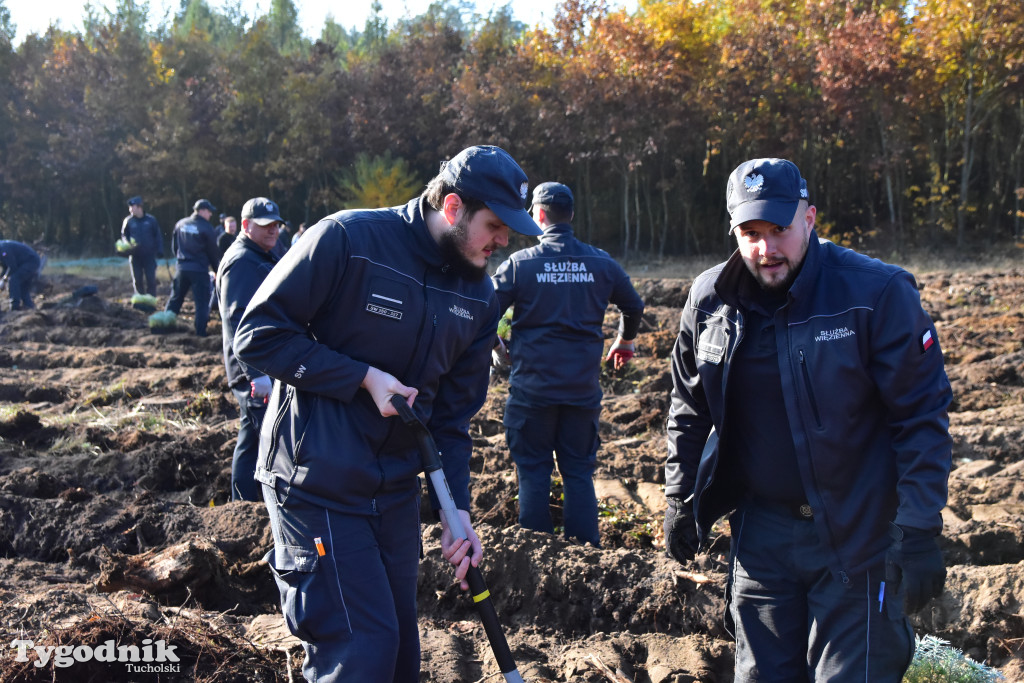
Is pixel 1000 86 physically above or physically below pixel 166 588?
above

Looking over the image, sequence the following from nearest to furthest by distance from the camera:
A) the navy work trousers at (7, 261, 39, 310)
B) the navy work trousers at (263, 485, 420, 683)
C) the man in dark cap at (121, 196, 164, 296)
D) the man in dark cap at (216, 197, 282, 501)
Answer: the navy work trousers at (263, 485, 420, 683)
the man in dark cap at (216, 197, 282, 501)
the navy work trousers at (7, 261, 39, 310)
the man in dark cap at (121, 196, 164, 296)

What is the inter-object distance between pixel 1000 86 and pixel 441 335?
2228 cm

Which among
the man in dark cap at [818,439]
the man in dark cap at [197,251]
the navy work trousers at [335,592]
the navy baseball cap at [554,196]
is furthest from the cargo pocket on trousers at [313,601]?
the man in dark cap at [197,251]

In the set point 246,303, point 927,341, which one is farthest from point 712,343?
point 246,303

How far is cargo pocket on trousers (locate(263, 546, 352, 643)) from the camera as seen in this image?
262 centimetres

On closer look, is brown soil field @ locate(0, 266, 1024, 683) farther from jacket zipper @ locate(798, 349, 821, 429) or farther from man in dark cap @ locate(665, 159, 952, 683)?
jacket zipper @ locate(798, 349, 821, 429)

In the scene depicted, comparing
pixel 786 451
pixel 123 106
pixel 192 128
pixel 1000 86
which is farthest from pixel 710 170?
pixel 786 451

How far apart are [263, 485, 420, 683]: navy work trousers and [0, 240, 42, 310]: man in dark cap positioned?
14696 mm

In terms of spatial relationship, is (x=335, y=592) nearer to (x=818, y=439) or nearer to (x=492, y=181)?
(x=492, y=181)

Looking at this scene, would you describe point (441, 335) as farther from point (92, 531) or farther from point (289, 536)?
point (92, 531)

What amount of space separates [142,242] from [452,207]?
47.7ft

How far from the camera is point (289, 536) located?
8.92 ft

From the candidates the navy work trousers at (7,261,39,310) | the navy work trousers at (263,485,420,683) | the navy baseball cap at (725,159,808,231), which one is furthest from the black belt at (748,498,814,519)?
the navy work trousers at (7,261,39,310)

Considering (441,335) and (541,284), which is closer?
(441,335)
